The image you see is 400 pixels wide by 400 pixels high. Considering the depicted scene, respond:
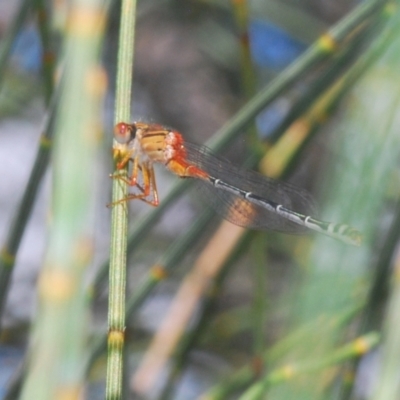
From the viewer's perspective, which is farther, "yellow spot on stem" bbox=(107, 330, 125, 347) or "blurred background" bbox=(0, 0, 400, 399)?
"blurred background" bbox=(0, 0, 400, 399)

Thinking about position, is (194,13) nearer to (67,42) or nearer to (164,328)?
(164,328)

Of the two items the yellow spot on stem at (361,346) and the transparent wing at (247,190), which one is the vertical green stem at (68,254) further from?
the transparent wing at (247,190)

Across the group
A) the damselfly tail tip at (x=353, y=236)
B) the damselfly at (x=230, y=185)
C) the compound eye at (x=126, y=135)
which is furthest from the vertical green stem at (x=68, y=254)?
the damselfly at (x=230, y=185)

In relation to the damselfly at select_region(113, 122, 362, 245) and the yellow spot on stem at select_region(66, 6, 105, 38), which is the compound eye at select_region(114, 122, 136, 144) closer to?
the damselfly at select_region(113, 122, 362, 245)

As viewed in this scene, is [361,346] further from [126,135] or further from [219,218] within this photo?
[219,218]

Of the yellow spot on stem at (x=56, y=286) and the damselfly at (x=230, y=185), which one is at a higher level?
the damselfly at (x=230, y=185)

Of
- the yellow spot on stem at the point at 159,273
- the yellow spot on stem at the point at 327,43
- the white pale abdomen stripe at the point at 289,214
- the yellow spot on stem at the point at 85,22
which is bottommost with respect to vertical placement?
Answer: the yellow spot on stem at the point at 85,22

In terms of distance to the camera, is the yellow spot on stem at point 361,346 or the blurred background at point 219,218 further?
the yellow spot on stem at point 361,346

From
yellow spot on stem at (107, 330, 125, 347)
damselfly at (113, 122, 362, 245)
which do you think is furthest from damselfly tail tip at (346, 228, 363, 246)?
yellow spot on stem at (107, 330, 125, 347)

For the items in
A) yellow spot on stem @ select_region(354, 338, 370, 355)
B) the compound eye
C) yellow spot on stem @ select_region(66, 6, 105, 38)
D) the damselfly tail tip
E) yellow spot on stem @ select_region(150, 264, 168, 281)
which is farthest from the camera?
yellow spot on stem @ select_region(150, 264, 168, 281)

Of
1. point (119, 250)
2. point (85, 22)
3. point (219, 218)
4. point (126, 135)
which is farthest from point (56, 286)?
point (219, 218)
